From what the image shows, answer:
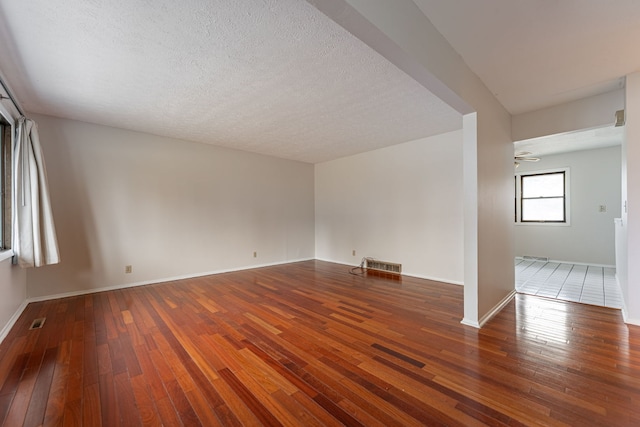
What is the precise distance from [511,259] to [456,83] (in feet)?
8.59

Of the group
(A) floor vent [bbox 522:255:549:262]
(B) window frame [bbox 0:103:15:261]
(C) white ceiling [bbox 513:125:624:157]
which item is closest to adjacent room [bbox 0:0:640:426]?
(B) window frame [bbox 0:103:15:261]

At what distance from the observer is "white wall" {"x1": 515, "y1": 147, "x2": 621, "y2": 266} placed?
5.33m

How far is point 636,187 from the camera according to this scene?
257 cm

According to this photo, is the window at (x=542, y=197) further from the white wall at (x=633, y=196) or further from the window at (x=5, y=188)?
the window at (x=5, y=188)

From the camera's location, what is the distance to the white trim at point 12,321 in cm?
238

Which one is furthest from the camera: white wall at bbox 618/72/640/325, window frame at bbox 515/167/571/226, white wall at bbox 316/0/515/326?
window frame at bbox 515/167/571/226

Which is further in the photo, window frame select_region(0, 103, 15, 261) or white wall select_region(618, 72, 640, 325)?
window frame select_region(0, 103, 15, 261)

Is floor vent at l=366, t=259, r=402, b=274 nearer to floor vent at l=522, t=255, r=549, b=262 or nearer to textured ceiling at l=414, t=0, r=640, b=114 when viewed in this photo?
textured ceiling at l=414, t=0, r=640, b=114

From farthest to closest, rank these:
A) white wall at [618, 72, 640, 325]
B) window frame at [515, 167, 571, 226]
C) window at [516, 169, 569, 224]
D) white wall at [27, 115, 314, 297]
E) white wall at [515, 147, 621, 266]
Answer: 1. window at [516, 169, 569, 224]
2. window frame at [515, 167, 571, 226]
3. white wall at [515, 147, 621, 266]
4. white wall at [27, 115, 314, 297]
5. white wall at [618, 72, 640, 325]

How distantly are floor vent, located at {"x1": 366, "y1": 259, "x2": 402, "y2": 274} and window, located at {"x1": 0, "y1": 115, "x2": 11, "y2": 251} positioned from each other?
514 cm

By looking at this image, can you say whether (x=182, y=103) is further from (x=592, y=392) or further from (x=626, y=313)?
(x=626, y=313)

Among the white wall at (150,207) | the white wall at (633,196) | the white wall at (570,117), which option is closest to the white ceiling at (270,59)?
the white wall at (570,117)

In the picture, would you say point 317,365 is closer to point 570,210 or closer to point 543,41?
point 543,41

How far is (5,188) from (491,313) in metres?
5.51
